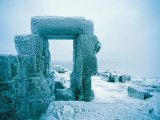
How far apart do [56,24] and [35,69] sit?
4.16 feet

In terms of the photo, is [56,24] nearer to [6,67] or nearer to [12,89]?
[6,67]

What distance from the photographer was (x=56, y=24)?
2211mm

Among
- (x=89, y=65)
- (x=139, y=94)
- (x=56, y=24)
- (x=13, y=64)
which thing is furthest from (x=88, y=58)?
(x=139, y=94)

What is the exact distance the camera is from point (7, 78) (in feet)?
2.82

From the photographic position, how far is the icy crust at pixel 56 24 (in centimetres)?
218

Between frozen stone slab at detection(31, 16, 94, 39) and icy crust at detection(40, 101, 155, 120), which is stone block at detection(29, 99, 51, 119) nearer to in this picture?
icy crust at detection(40, 101, 155, 120)

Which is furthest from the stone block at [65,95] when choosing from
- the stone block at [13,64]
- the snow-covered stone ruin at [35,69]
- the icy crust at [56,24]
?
the stone block at [13,64]

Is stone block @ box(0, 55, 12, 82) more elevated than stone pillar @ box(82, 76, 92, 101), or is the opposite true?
stone block @ box(0, 55, 12, 82)

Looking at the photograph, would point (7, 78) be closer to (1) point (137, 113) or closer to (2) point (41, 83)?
(2) point (41, 83)

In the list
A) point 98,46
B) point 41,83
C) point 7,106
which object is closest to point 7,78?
point 7,106

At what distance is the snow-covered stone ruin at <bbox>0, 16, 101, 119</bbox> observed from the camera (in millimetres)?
892

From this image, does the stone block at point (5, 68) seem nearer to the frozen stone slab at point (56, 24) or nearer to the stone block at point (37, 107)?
the stone block at point (37, 107)

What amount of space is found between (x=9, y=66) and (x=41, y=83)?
86cm

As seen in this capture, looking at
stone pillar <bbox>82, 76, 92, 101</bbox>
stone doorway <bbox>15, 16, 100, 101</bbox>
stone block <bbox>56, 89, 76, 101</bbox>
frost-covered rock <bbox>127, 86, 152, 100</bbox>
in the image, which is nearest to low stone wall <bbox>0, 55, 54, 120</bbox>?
stone doorway <bbox>15, 16, 100, 101</bbox>
